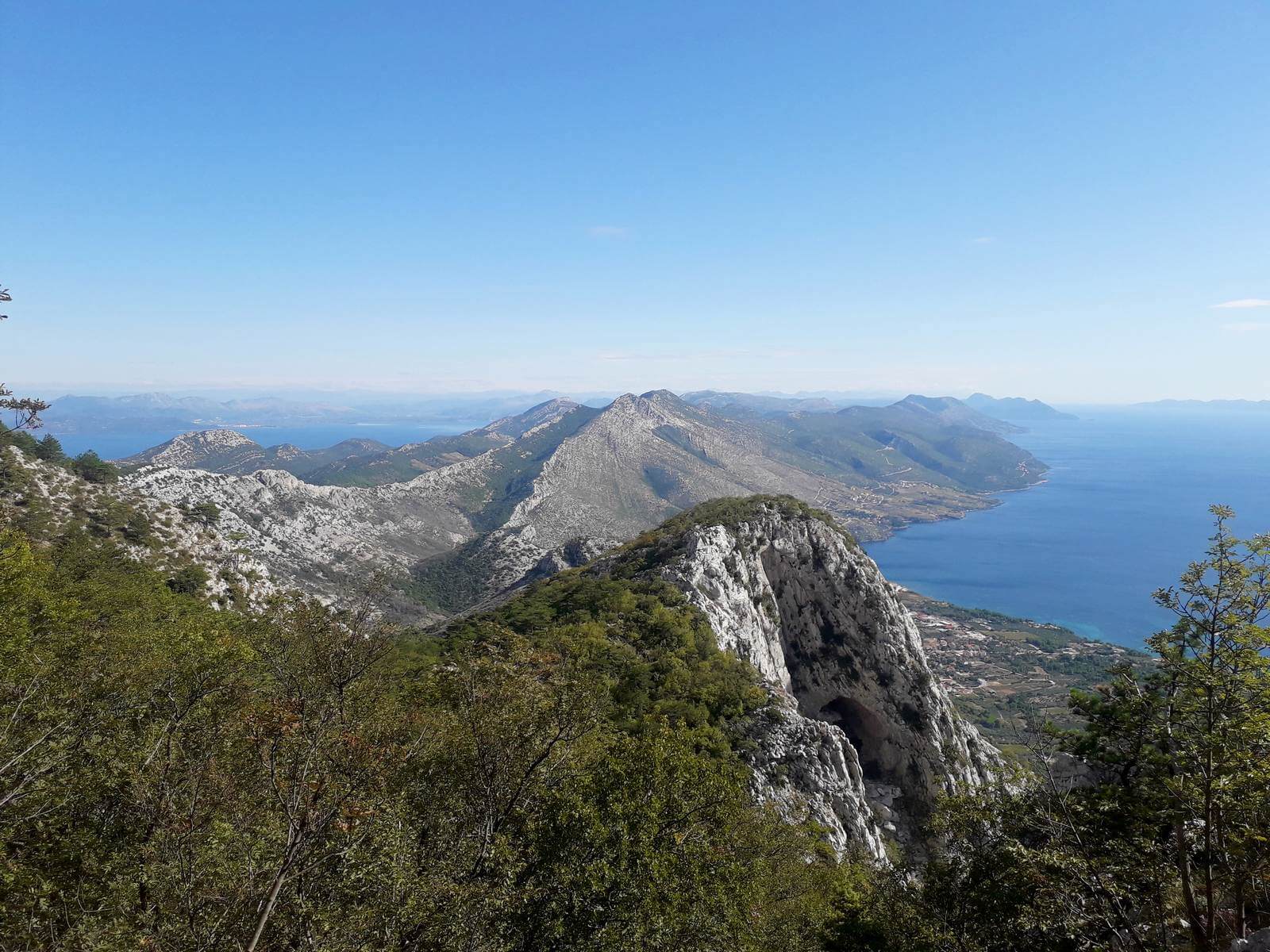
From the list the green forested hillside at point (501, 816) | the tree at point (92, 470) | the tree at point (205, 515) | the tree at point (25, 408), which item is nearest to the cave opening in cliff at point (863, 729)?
the green forested hillside at point (501, 816)

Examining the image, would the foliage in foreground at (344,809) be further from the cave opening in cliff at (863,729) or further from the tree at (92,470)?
the tree at (92,470)

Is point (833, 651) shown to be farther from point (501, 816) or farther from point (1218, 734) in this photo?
point (1218, 734)

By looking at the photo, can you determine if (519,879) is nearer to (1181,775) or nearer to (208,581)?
(1181,775)

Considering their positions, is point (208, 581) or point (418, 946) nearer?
point (418, 946)

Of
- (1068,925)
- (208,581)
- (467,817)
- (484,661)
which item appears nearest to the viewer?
(1068,925)

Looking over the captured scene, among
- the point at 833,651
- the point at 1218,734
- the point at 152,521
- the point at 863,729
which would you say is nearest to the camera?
the point at 1218,734

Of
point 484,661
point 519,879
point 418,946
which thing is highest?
point 484,661

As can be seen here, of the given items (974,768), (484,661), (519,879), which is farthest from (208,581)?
(974,768)

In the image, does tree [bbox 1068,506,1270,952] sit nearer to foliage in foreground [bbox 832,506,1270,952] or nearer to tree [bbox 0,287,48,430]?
foliage in foreground [bbox 832,506,1270,952]

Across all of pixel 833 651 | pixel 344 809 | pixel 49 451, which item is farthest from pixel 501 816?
pixel 49 451
